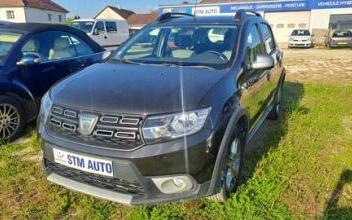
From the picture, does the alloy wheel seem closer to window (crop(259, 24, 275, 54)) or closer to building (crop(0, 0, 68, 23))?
window (crop(259, 24, 275, 54))

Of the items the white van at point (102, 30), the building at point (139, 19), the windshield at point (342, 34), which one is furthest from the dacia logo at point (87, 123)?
the building at point (139, 19)

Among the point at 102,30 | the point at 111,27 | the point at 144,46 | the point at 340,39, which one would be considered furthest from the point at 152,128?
the point at 340,39

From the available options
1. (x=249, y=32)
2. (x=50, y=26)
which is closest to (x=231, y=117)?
(x=249, y=32)

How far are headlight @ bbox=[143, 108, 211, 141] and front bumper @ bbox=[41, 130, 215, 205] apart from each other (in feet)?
0.18

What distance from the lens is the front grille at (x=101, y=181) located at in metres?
2.66

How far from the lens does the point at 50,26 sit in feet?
17.4

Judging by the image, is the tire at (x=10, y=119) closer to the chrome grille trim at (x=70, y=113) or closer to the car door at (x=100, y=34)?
the chrome grille trim at (x=70, y=113)

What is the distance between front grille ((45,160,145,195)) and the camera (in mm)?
2660

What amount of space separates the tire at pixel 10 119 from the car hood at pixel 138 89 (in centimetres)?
158

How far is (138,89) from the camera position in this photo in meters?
2.90

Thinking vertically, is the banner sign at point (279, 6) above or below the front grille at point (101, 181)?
above

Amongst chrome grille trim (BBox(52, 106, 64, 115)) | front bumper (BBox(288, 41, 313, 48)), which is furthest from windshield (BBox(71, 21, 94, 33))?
front bumper (BBox(288, 41, 313, 48))

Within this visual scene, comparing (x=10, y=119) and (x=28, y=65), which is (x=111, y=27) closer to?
(x=28, y=65)

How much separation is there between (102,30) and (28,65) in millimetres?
12054
